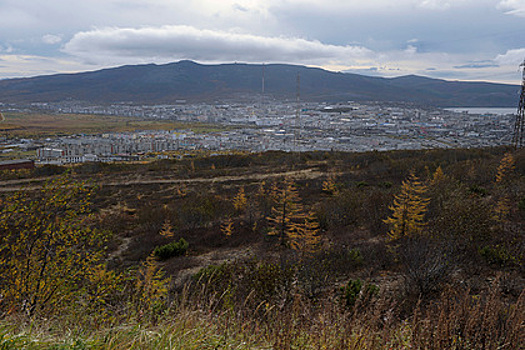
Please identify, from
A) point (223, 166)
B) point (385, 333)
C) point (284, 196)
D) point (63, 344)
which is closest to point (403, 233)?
point (284, 196)

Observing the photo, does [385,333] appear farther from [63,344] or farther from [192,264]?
[192,264]

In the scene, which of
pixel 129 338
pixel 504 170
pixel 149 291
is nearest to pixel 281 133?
pixel 504 170

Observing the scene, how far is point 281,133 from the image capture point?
7606 centimetres

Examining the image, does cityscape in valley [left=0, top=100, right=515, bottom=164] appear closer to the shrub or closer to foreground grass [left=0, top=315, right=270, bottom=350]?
the shrub

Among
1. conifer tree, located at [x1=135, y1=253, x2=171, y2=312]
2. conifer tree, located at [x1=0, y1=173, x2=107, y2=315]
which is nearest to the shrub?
conifer tree, located at [x1=135, y1=253, x2=171, y2=312]

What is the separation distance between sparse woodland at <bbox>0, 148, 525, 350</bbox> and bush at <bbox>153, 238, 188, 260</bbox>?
32 mm

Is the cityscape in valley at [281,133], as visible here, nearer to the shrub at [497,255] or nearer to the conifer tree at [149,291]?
the shrub at [497,255]

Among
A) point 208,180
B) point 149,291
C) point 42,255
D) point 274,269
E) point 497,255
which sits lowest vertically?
point 208,180

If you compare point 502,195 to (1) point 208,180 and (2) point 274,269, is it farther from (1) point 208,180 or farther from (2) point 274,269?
(1) point 208,180

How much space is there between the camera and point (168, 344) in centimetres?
203

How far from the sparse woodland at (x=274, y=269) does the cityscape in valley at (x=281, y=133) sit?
62.9 ft

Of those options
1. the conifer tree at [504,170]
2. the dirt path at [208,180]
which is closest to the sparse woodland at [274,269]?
the conifer tree at [504,170]

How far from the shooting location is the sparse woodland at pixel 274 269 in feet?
7.11

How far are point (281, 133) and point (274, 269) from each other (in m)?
72.4
